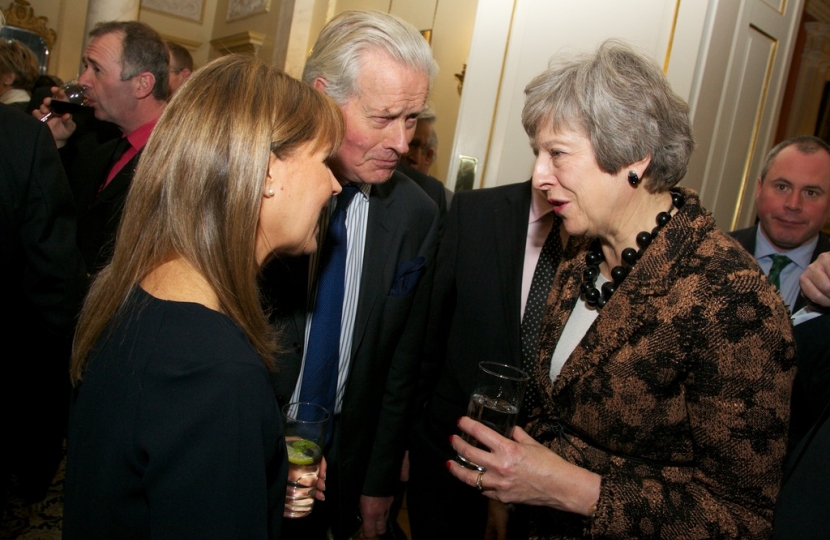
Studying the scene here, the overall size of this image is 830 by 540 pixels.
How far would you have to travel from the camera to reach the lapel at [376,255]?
1851mm

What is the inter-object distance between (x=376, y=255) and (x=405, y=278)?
0.38ft

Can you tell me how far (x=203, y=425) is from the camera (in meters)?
0.90

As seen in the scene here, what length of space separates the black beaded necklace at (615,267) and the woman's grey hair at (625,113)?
0.24ft

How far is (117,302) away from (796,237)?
292 centimetres

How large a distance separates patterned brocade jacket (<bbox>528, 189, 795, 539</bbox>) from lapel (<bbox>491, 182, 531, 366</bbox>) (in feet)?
1.50

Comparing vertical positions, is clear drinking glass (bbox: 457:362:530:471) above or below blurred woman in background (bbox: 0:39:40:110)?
below

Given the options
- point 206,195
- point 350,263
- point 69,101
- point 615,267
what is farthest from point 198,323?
point 69,101

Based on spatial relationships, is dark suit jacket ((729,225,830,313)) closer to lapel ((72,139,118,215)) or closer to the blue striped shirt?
the blue striped shirt

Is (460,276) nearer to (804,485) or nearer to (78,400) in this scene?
(804,485)

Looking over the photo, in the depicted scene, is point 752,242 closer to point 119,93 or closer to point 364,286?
point 364,286

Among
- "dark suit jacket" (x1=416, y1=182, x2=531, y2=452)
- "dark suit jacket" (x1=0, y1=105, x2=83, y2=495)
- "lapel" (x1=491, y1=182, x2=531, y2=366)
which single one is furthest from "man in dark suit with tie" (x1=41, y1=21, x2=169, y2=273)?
"lapel" (x1=491, y1=182, x2=531, y2=366)

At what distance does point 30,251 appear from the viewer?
226 centimetres

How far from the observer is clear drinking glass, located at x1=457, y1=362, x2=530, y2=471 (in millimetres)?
1386

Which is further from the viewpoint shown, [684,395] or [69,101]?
[69,101]
